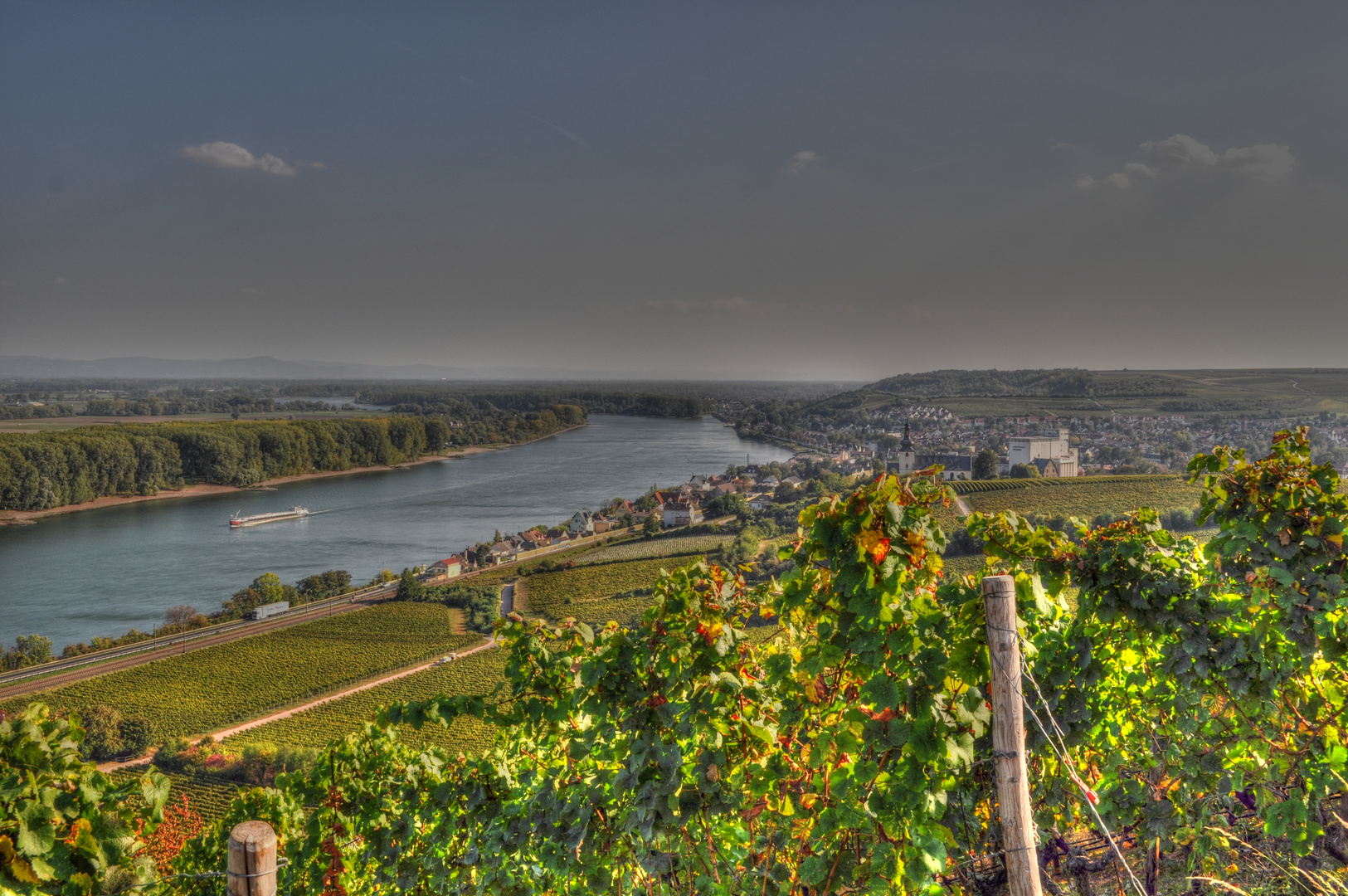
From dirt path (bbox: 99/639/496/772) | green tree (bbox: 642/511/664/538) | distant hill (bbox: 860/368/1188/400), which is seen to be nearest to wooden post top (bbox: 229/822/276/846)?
dirt path (bbox: 99/639/496/772)

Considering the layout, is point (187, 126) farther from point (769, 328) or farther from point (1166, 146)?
point (1166, 146)

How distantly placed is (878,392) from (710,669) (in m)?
31.8

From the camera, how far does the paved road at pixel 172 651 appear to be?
21.7m

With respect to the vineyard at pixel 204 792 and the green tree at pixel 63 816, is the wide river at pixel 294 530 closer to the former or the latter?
A: the vineyard at pixel 204 792

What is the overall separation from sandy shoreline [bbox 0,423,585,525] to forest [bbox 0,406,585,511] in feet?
1.13

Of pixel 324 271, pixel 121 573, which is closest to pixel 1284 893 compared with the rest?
pixel 121 573

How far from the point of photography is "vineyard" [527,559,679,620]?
21453 mm

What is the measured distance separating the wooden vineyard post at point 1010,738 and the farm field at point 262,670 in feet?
70.7

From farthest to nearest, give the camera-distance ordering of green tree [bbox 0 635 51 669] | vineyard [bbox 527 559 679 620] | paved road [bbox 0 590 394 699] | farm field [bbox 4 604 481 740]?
green tree [bbox 0 635 51 669]
paved road [bbox 0 590 394 699]
vineyard [bbox 527 559 679 620]
farm field [bbox 4 604 481 740]

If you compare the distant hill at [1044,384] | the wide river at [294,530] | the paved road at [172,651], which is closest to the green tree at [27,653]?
the wide river at [294,530]

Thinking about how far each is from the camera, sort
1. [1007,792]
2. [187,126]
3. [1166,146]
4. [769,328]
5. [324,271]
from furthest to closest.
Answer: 1. [324,271]
2. [769,328]
3. [187,126]
4. [1166,146]
5. [1007,792]

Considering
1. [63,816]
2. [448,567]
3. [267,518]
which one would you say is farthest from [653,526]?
[63,816]

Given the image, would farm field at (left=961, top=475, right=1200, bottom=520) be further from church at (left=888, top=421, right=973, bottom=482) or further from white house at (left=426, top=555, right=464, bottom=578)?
white house at (left=426, top=555, right=464, bottom=578)

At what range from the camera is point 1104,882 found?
1.98m
